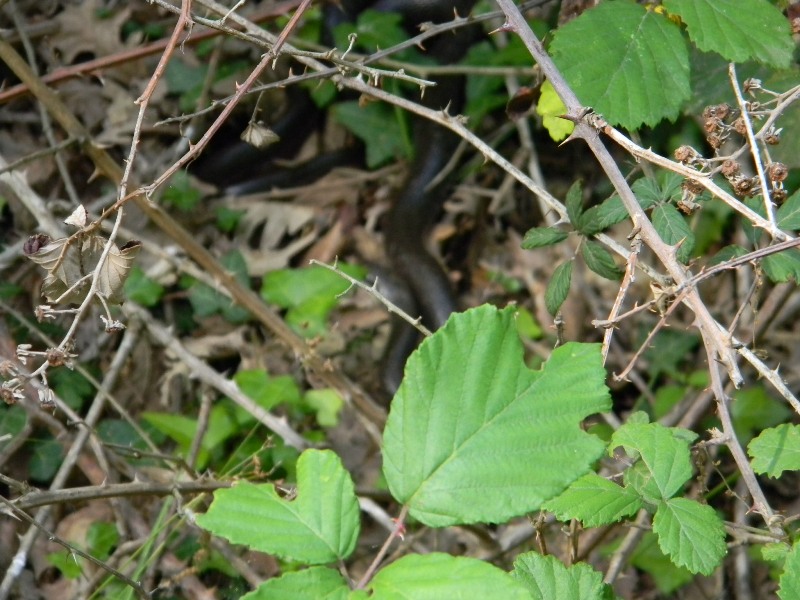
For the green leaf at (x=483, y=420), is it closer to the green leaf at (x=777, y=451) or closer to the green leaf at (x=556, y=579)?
the green leaf at (x=556, y=579)

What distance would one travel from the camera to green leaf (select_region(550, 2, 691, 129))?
5.67 ft

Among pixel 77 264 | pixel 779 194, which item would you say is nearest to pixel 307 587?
pixel 77 264

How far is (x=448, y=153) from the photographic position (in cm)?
423

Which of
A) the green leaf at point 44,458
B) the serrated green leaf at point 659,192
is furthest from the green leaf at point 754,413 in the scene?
the green leaf at point 44,458

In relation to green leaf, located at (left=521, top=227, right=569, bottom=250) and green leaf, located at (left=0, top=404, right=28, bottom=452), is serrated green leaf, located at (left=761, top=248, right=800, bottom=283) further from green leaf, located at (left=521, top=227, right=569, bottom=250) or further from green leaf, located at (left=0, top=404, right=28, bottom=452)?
green leaf, located at (left=0, top=404, right=28, bottom=452)

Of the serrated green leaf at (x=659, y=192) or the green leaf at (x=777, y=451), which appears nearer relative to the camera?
the green leaf at (x=777, y=451)

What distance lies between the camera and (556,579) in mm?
1383

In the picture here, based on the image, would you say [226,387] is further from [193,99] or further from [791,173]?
[791,173]

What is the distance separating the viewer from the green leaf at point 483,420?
1.08m

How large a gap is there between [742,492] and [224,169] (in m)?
2.96

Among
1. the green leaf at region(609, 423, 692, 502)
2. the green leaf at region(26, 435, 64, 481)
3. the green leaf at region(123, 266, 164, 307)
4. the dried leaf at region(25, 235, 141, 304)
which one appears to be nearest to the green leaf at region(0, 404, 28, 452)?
the green leaf at region(26, 435, 64, 481)

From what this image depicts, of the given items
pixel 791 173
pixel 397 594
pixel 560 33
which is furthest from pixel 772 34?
pixel 791 173

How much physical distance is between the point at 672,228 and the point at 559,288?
311 millimetres

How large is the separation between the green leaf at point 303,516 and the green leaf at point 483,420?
86 millimetres
